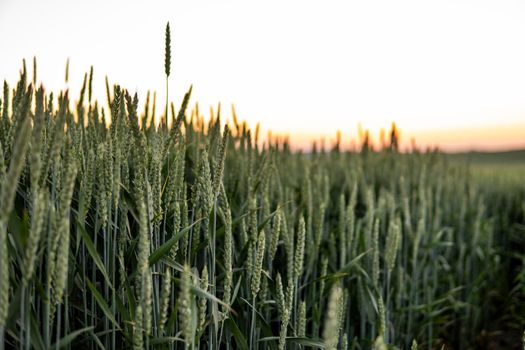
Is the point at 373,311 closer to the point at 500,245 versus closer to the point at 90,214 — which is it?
the point at 90,214

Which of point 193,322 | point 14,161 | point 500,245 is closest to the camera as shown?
point 14,161

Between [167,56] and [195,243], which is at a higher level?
[167,56]

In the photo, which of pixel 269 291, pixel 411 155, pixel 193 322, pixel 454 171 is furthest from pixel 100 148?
pixel 454 171

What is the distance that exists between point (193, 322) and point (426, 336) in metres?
2.62

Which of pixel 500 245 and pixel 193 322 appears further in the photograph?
pixel 500 245

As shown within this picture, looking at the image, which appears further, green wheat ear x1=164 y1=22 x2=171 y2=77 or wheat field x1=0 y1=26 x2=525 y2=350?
green wheat ear x1=164 y1=22 x2=171 y2=77

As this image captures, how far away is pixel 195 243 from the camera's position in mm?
1478

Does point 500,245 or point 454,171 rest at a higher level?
point 454,171

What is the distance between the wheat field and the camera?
3.37ft

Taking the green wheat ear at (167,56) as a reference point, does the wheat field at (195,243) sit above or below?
below

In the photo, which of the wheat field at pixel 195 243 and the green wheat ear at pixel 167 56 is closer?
the wheat field at pixel 195 243

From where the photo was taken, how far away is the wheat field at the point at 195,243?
1.03 m

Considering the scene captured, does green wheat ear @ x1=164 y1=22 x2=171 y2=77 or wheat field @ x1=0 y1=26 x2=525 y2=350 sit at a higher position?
green wheat ear @ x1=164 y1=22 x2=171 y2=77

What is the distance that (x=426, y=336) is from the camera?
10.8 feet
